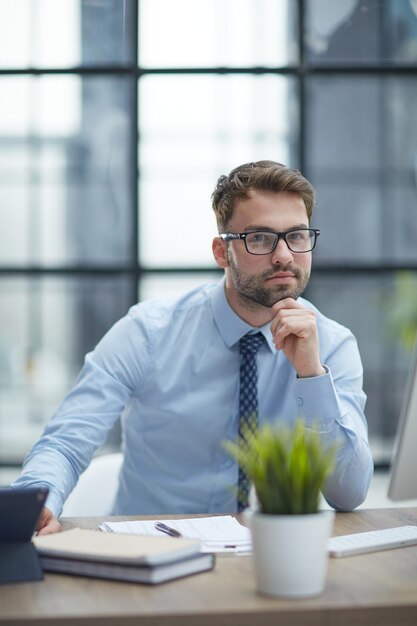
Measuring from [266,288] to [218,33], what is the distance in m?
1.91

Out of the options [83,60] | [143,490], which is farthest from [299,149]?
[143,490]

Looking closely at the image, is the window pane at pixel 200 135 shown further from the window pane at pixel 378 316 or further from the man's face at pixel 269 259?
the man's face at pixel 269 259

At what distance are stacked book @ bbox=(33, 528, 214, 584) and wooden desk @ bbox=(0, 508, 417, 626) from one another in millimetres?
15

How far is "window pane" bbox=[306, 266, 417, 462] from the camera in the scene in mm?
3771

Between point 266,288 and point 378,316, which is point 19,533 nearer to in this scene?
point 266,288

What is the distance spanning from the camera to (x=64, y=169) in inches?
146

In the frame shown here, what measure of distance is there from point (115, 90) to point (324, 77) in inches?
35.4

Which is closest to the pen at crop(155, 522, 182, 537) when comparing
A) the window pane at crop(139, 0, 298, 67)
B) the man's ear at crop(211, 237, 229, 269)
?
the man's ear at crop(211, 237, 229, 269)

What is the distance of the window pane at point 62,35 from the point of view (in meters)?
3.70

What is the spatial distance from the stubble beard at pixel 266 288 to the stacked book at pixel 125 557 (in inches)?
36.2

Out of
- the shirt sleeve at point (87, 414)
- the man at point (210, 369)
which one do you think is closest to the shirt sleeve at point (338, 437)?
the man at point (210, 369)

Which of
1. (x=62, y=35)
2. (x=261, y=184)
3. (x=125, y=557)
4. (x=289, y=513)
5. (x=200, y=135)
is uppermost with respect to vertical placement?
(x=62, y=35)

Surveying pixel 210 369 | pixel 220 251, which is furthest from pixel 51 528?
pixel 220 251

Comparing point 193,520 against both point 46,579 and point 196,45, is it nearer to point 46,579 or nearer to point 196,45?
point 46,579
